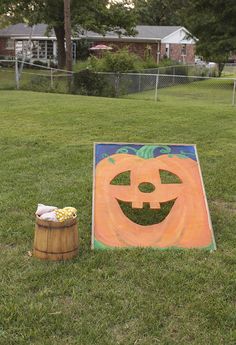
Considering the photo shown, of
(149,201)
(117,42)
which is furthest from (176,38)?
(149,201)

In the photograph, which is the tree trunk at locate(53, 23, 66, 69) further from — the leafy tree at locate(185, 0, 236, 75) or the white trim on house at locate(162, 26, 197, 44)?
the white trim on house at locate(162, 26, 197, 44)

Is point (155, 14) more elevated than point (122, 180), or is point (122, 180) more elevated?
point (155, 14)

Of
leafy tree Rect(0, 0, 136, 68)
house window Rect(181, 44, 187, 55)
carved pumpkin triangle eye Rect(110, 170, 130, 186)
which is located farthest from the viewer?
house window Rect(181, 44, 187, 55)

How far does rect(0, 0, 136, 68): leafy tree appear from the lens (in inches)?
1093

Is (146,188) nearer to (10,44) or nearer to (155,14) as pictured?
(10,44)

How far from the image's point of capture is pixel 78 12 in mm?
27625

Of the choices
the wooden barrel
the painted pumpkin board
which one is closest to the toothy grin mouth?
the painted pumpkin board

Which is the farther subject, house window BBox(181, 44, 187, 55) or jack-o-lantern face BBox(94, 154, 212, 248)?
house window BBox(181, 44, 187, 55)

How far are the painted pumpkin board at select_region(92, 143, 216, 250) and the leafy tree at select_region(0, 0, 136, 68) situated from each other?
78.3ft

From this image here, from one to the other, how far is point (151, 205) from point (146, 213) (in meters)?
0.31

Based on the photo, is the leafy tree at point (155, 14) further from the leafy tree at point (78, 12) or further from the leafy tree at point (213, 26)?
the leafy tree at point (78, 12)

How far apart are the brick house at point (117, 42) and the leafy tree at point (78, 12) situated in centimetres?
1102

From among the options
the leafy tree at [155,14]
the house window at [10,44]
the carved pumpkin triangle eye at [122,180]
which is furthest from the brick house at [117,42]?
the carved pumpkin triangle eye at [122,180]

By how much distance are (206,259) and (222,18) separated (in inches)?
973
